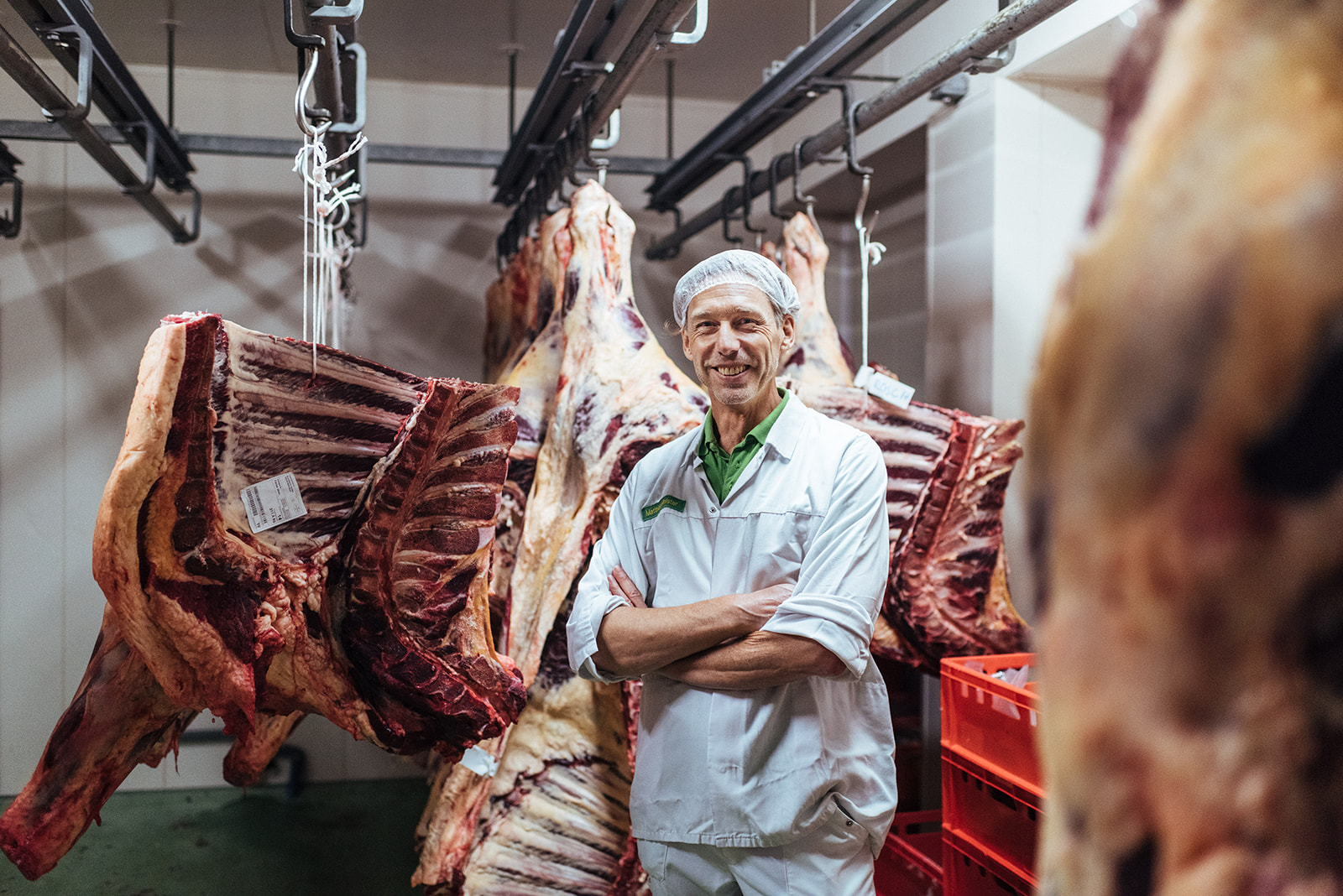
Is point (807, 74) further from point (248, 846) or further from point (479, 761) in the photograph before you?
point (248, 846)

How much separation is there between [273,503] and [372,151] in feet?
6.96

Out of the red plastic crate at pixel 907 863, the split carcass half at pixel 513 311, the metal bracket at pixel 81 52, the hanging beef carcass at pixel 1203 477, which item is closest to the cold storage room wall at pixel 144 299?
the split carcass half at pixel 513 311

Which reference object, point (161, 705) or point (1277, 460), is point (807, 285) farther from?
point (1277, 460)

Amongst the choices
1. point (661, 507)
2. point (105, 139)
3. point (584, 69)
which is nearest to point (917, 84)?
point (584, 69)

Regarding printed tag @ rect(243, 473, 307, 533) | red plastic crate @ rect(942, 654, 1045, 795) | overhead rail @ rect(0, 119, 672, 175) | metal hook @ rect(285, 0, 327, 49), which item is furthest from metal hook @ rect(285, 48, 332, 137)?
red plastic crate @ rect(942, 654, 1045, 795)

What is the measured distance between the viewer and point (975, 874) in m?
2.20

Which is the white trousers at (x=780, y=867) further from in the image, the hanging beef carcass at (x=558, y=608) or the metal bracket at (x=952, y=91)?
the metal bracket at (x=952, y=91)

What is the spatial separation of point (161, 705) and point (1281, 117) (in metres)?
1.97

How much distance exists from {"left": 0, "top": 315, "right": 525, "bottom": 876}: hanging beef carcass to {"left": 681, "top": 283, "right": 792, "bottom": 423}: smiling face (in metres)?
0.47

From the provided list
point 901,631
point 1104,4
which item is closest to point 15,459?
point 901,631

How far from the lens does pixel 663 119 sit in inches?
177

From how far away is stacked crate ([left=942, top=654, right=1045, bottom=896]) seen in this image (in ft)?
6.57

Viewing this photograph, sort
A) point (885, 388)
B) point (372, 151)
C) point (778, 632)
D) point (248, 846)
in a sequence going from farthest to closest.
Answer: point (372, 151)
point (248, 846)
point (885, 388)
point (778, 632)

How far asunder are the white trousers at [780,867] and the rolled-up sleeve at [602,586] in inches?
13.3
